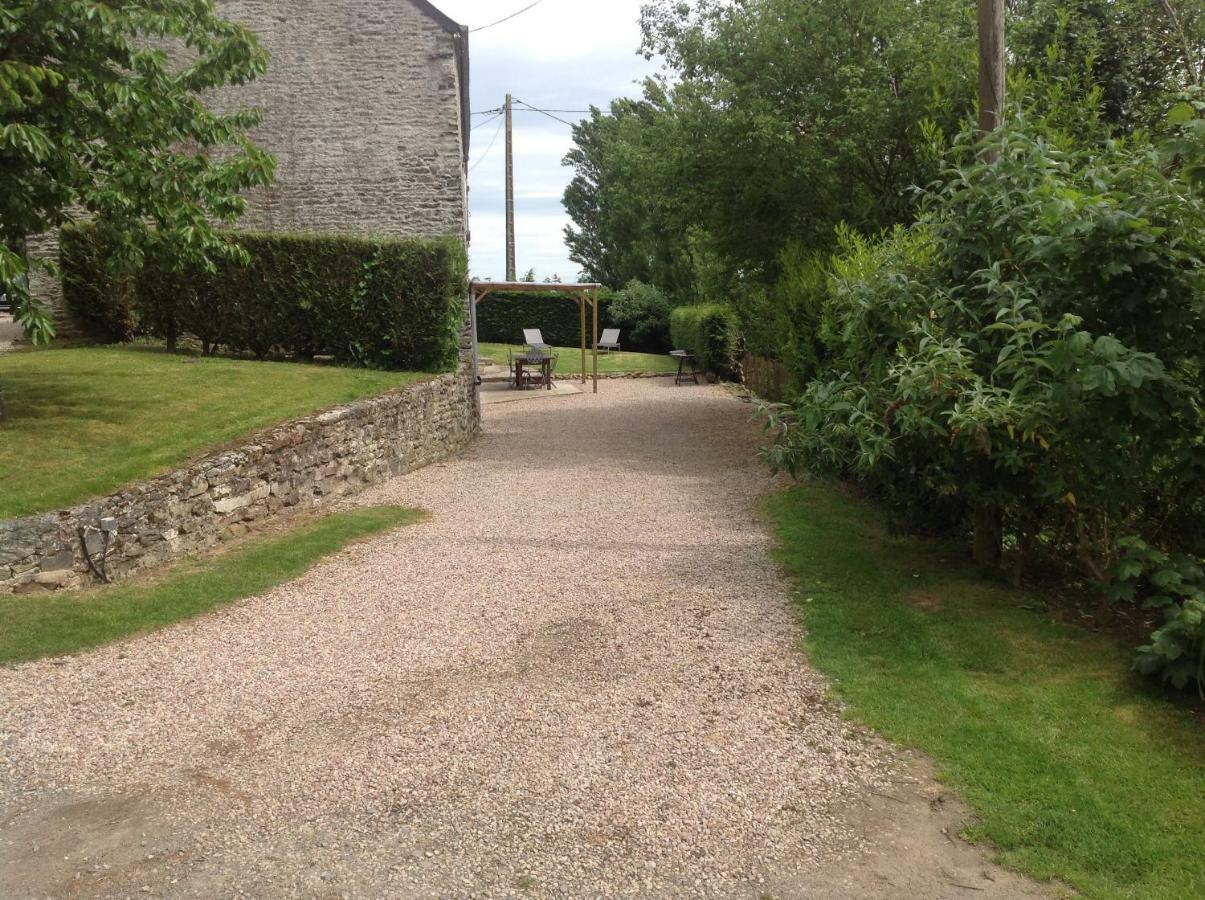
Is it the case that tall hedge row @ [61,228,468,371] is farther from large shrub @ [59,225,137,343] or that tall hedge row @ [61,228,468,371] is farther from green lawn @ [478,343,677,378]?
green lawn @ [478,343,677,378]

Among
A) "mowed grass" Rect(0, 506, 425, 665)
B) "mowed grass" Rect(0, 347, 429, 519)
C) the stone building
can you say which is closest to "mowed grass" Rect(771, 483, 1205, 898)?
"mowed grass" Rect(0, 506, 425, 665)

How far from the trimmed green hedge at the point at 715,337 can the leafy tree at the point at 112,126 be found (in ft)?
53.1

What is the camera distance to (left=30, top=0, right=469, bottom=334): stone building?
16688 millimetres

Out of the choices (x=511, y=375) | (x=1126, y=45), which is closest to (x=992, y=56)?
(x=1126, y=45)

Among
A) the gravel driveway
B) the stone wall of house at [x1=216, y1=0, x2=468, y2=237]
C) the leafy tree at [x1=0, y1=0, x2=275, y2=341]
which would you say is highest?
the stone wall of house at [x1=216, y1=0, x2=468, y2=237]

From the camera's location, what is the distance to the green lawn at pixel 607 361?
29.0 meters

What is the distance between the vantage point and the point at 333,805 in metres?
3.97

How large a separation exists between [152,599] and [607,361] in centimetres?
2475

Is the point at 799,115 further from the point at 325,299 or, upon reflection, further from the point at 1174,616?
the point at 1174,616

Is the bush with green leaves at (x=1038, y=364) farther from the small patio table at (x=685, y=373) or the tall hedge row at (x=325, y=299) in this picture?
the small patio table at (x=685, y=373)

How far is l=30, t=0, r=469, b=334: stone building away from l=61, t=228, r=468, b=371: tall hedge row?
2.37 metres

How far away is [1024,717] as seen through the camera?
15.5 ft

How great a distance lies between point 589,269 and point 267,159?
37.1 metres

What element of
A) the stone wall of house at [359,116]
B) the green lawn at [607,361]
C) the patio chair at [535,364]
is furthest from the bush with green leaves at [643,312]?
→ the stone wall of house at [359,116]
